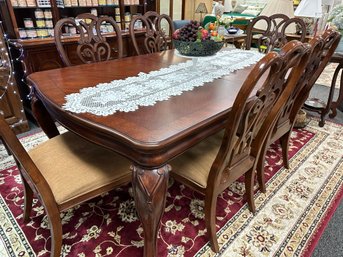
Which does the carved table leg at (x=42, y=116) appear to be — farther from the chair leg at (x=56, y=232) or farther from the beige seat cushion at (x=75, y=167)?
the chair leg at (x=56, y=232)

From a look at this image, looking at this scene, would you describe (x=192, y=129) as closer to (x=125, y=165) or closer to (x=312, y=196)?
(x=125, y=165)

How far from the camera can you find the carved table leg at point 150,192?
0.89m

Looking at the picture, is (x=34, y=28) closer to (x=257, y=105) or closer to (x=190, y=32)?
(x=190, y=32)

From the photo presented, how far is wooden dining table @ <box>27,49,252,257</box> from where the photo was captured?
2.82ft

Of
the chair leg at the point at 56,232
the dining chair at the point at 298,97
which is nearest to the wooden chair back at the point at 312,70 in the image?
the dining chair at the point at 298,97

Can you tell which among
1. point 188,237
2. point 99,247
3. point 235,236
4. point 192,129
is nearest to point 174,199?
point 188,237

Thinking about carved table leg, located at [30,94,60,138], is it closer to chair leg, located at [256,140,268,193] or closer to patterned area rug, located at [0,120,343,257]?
patterned area rug, located at [0,120,343,257]

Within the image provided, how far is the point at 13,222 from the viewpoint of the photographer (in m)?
1.42

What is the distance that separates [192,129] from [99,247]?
0.85 meters

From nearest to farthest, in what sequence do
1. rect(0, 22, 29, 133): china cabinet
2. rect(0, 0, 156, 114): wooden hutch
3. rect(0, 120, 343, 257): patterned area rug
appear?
rect(0, 120, 343, 257): patterned area rug, rect(0, 22, 29, 133): china cabinet, rect(0, 0, 156, 114): wooden hutch

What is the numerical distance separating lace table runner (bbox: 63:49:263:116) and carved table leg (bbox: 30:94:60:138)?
16.0 inches

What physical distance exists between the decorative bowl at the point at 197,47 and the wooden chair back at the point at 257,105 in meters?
0.56

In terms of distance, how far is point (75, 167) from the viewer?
113cm

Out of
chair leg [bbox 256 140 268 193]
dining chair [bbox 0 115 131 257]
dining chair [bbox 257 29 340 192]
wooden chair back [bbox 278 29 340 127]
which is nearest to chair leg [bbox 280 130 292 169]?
dining chair [bbox 257 29 340 192]
